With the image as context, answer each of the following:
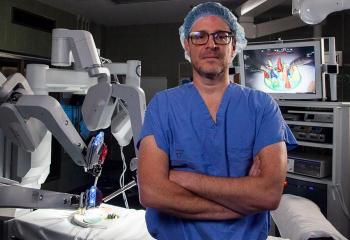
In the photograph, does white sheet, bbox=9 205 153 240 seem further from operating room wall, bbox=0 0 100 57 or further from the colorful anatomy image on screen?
operating room wall, bbox=0 0 100 57

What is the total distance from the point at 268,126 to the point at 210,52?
1.12 feet

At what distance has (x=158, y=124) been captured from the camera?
1.24 metres

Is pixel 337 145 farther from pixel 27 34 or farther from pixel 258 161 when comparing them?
pixel 27 34

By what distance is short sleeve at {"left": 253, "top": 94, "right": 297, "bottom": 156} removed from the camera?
1208 mm

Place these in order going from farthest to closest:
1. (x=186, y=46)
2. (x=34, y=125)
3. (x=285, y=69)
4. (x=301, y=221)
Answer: (x=285, y=69) → (x=301, y=221) → (x=34, y=125) → (x=186, y=46)

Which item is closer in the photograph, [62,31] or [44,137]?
[62,31]

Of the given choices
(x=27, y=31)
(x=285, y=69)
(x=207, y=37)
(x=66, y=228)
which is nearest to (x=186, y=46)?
(x=207, y=37)

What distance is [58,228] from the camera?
1.92 meters

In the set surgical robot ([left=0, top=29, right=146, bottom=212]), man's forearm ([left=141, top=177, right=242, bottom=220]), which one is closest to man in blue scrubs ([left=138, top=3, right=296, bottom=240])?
man's forearm ([left=141, top=177, right=242, bottom=220])

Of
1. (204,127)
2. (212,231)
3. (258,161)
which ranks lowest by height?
(212,231)

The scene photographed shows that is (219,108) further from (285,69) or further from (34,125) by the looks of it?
(285,69)

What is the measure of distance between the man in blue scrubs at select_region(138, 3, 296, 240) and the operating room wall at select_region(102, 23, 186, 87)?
4.69 meters

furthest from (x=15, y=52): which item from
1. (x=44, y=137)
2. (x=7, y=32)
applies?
(x=44, y=137)

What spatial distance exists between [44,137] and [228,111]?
98 centimetres
